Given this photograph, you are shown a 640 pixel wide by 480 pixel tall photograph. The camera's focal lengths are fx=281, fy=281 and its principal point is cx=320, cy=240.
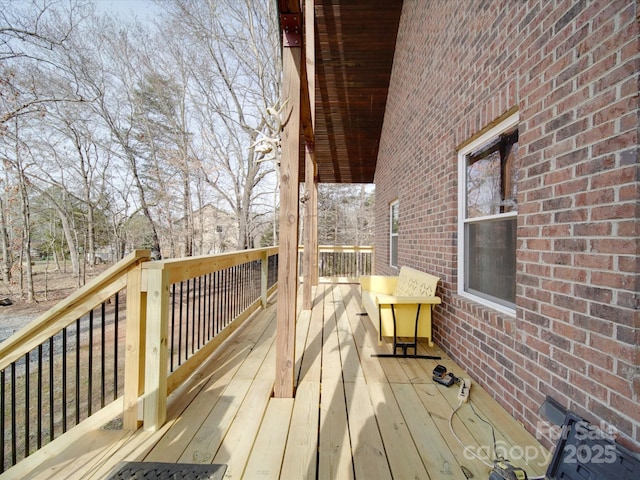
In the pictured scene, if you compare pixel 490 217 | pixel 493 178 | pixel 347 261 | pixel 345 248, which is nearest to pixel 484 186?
pixel 493 178

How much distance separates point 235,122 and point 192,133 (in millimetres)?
1913

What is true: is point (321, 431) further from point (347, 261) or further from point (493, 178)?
point (347, 261)

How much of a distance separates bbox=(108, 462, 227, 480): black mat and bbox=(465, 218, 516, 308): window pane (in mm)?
2022

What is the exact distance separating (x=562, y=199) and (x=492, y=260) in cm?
Result: 87

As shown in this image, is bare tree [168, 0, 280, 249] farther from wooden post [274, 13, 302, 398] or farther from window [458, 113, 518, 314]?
window [458, 113, 518, 314]

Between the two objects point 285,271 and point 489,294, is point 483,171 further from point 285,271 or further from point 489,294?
point 285,271

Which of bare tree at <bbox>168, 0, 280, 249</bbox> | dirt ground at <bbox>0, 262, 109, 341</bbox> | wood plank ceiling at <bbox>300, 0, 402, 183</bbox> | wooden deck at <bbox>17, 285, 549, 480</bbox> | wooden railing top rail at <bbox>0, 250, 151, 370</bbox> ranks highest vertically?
bare tree at <bbox>168, 0, 280, 249</bbox>

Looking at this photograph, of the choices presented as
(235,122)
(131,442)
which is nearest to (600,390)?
(131,442)

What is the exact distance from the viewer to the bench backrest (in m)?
2.72

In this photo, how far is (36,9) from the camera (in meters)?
5.81

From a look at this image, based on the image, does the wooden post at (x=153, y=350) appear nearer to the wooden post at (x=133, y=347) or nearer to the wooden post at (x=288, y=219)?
the wooden post at (x=133, y=347)

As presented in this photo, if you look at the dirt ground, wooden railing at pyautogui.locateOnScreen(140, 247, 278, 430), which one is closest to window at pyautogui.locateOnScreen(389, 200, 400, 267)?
wooden railing at pyautogui.locateOnScreen(140, 247, 278, 430)

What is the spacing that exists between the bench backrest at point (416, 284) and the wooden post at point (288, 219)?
4.73 feet

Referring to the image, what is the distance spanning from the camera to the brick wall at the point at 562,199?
3.67 feet
